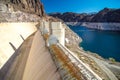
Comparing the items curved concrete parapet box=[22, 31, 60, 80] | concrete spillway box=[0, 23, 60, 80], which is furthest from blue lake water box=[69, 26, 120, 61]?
curved concrete parapet box=[22, 31, 60, 80]

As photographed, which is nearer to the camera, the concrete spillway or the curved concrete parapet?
the curved concrete parapet

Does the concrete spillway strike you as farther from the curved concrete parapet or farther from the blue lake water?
the blue lake water

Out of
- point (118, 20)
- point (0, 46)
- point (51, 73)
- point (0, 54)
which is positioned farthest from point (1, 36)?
point (118, 20)

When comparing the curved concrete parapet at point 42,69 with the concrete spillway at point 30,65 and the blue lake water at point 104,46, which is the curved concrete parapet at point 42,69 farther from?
the blue lake water at point 104,46

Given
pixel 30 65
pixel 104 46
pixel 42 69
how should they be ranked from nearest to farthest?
pixel 42 69
pixel 30 65
pixel 104 46

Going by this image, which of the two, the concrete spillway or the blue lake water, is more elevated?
the concrete spillway

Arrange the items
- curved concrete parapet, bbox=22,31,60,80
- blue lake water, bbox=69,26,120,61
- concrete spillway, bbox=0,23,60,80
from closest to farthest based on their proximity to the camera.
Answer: curved concrete parapet, bbox=22,31,60,80 → concrete spillway, bbox=0,23,60,80 → blue lake water, bbox=69,26,120,61

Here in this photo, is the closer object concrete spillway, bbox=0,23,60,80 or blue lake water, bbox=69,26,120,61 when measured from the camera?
concrete spillway, bbox=0,23,60,80

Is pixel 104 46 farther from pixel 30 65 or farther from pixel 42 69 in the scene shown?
pixel 42 69

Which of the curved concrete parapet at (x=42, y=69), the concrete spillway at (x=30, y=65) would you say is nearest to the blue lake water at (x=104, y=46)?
the concrete spillway at (x=30, y=65)

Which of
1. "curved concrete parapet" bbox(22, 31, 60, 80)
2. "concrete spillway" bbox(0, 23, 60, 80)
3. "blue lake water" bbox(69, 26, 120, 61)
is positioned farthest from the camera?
"blue lake water" bbox(69, 26, 120, 61)

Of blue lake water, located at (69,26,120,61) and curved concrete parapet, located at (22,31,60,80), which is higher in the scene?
curved concrete parapet, located at (22,31,60,80)

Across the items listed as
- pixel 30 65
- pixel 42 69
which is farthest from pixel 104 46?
pixel 42 69

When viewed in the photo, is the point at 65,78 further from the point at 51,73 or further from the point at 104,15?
the point at 104,15
